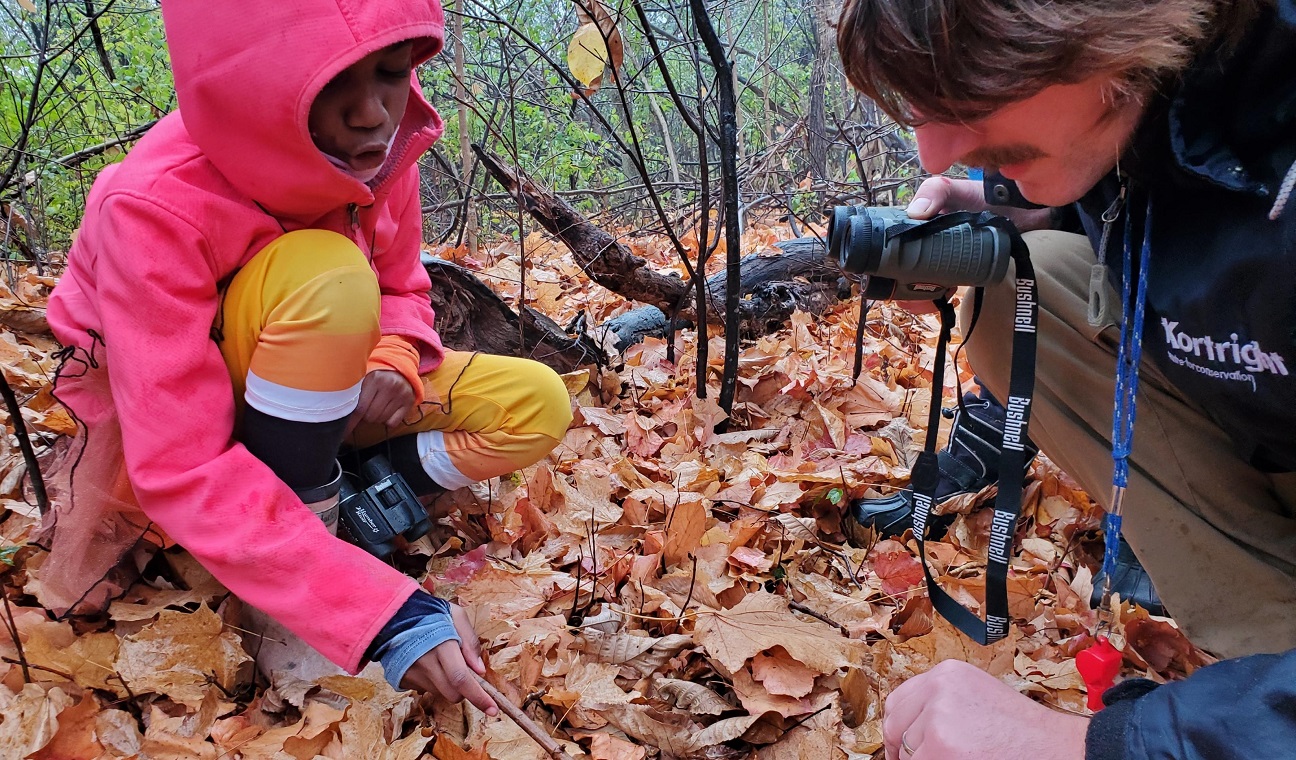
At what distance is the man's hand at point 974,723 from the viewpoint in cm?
74

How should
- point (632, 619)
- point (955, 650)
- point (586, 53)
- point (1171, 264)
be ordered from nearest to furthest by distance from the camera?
point (1171, 264), point (955, 650), point (632, 619), point (586, 53)

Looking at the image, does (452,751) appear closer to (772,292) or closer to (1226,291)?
(1226,291)

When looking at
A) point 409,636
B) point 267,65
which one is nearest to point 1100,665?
point 409,636

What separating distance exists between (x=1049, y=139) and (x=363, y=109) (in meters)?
0.89

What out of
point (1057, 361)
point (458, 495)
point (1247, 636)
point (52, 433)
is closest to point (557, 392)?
point (458, 495)

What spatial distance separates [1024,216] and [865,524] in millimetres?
679

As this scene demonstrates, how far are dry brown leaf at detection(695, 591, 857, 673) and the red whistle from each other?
1.05ft

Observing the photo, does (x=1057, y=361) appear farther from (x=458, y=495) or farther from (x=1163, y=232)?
(x=458, y=495)

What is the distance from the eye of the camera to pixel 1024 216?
150 cm

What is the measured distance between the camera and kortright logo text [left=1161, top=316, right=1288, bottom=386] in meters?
0.89

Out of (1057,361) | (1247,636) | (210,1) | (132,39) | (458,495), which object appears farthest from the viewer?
(132,39)

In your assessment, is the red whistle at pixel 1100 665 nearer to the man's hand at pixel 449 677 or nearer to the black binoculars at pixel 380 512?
the man's hand at pixel 449 677

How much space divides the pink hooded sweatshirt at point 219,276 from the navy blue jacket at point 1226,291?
90 cm

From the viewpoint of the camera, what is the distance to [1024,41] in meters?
0.81
